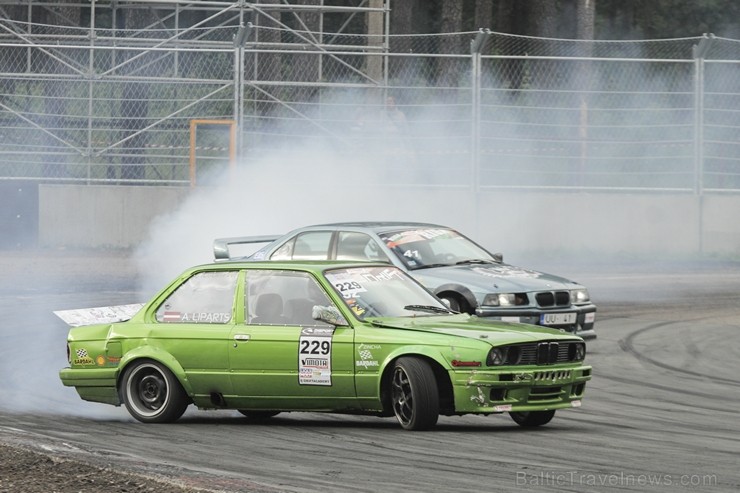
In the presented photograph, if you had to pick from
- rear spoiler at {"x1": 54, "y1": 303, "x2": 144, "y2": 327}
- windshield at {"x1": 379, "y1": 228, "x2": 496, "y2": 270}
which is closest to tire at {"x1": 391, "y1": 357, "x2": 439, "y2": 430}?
rear spoiler at {"x1": 54, "y1": 303, "x2": 144, "y2": 327}

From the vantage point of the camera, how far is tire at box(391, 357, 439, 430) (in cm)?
868

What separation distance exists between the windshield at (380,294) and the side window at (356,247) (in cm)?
365

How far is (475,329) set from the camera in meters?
9.05

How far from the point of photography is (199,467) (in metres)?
7.65

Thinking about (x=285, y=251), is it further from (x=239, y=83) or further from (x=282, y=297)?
(x=239, y=83)

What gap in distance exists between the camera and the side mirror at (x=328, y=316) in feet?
29.9

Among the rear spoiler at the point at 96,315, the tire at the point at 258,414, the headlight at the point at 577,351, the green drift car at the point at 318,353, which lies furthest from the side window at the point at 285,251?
the headlight at the point at 577,351

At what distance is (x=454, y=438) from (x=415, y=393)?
1.17 ft

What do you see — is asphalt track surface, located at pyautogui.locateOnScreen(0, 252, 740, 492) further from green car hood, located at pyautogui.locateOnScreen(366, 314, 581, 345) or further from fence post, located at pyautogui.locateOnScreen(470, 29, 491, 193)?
fence post, located at pyautogui.locateOnScreen(470, 29, 491, 193)

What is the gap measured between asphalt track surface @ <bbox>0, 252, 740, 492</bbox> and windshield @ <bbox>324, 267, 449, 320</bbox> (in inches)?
28.1

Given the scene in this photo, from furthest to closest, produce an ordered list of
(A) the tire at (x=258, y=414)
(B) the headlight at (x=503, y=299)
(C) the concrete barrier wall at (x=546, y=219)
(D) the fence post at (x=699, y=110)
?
(C) the concrete barrier wall at (x=546, y=219), (D) the fence post at (x=699, y=110), (B) the headlight at (x=503, y=299), (A) the tire at (x=258, y=414)

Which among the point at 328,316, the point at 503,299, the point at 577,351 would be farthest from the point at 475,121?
the point at 328,316

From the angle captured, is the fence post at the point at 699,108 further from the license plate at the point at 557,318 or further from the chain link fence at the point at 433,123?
the license plate at the point at 557,318

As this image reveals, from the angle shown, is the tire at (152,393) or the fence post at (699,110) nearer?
the tire at (152,393)
